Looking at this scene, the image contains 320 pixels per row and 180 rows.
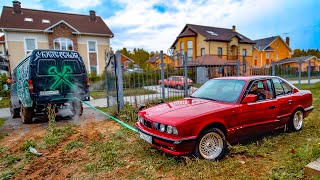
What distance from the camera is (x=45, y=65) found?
25.1ft

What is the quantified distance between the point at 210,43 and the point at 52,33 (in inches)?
792

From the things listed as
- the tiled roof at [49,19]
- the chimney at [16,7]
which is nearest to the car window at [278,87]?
the tiled roof at [49,19]

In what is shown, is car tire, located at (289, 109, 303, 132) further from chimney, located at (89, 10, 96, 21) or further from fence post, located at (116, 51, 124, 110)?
chimney, located at (89, 10, 96, 21)

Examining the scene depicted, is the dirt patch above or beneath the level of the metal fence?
beneath

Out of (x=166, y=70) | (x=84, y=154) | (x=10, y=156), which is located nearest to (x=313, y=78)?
(x=166, y=70)

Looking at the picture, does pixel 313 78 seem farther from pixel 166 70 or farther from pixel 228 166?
pixel 228 166

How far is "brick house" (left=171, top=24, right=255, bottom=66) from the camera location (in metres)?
31.2

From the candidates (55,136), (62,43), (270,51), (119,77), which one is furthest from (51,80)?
(270,51)

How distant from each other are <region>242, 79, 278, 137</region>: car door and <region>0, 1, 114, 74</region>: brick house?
2528 centimetres

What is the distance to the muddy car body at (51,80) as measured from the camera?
7359 millimetres

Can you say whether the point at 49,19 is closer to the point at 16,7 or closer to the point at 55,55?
the point at 16,7

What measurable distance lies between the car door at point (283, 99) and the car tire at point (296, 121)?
10.2 inches

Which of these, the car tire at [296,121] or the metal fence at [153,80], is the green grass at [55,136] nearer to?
the metal fence at [153,80]

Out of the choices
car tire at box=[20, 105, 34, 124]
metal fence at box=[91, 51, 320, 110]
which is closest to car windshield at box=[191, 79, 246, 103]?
metal fence at box=[91, 51, 320, 110]
